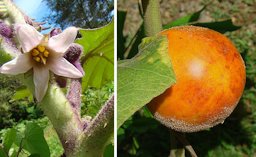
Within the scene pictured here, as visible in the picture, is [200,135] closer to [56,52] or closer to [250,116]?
[250,116]

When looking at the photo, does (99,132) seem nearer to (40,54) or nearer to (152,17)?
(40,54)

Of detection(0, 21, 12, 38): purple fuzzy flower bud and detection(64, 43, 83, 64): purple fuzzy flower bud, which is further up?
detection(0, 21, 12, 38): purple fuzzy flower bud

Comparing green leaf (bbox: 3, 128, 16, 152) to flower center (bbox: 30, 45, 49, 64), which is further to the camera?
green leaf (bbox: 3, 128, 16, 152)

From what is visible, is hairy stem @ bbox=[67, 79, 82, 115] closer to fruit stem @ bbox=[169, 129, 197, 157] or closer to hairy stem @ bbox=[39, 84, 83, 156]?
hairy stem @ bbox=[39, 84, 83, 156]

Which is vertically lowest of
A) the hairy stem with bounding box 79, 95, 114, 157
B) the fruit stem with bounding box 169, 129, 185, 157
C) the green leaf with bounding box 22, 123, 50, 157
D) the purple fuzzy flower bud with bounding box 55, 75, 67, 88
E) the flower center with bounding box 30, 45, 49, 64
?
the fruit stem with bounding box 169, 129, 185, 157

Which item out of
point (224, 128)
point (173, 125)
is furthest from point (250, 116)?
point (173, 125)

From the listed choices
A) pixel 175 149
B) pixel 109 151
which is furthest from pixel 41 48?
pixel 175 149

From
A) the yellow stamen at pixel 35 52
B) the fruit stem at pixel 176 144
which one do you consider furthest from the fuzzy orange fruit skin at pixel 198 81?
the yellow stamen at pixel 35 52

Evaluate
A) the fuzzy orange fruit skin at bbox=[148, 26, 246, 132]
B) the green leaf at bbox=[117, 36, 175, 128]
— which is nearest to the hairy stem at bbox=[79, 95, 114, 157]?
the green leaf at bbox=[117, 36, 175, 128]
